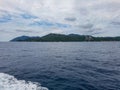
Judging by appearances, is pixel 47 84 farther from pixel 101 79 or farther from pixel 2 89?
pixel 101 79

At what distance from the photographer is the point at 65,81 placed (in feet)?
68.8

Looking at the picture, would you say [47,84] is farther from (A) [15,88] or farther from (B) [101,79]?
(B) [101,79]

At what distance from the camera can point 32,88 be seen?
17250mm

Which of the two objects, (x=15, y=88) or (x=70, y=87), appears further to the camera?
(x=70, y=87)

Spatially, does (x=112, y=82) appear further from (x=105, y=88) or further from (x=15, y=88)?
(x=15, y=88)

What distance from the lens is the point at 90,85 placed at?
62.8ft

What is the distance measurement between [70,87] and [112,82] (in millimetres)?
6092

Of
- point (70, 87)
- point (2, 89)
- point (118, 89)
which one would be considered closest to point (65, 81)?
point (70, 87)

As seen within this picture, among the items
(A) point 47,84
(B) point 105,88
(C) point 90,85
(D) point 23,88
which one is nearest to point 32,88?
(D) point 23,88

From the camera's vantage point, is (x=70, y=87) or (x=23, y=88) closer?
(x=23, y=88)

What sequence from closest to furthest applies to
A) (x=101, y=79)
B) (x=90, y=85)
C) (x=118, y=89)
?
(x=118, y=89)
(x=90, y=85)
(x=101, y=79)

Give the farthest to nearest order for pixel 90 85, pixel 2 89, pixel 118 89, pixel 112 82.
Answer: pixel 112 82 → pixel 90 85 → pixel 118 89 → pixel 2 89

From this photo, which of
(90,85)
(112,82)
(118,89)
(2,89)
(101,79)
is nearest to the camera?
(2,89)

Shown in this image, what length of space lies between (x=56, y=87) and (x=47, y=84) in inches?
62.7
